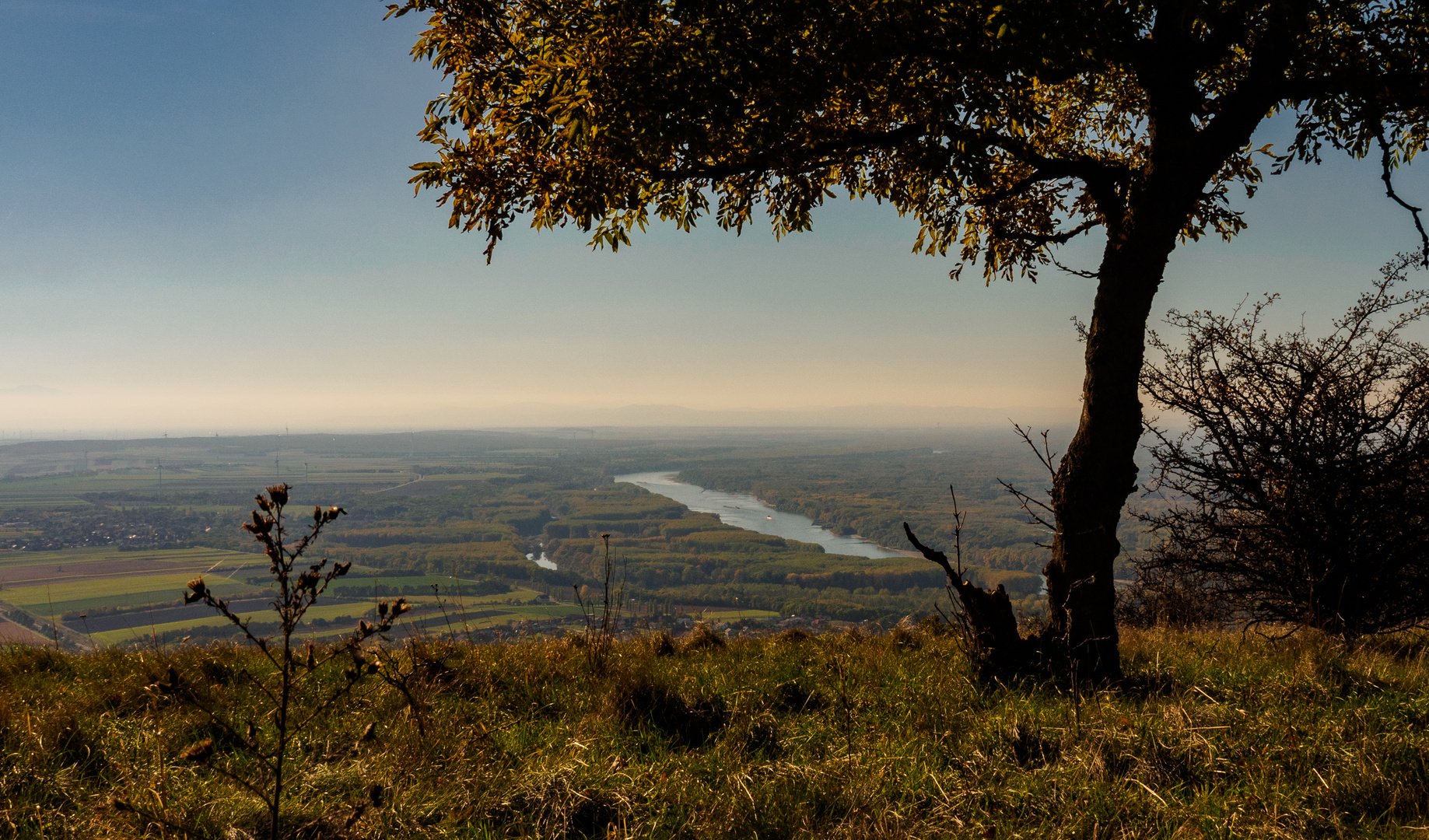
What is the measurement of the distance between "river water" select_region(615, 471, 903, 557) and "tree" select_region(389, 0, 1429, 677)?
57.2 m

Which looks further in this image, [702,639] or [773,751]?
[702,639]

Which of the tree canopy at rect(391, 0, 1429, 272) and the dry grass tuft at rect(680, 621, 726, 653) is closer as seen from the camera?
the tree canopy at rect(391, 0, 1429, 272)

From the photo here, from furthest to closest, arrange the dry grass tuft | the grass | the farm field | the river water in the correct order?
the river water < the farm field < the dry grass tuft < the grass

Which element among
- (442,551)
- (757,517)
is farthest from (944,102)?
(757,517)

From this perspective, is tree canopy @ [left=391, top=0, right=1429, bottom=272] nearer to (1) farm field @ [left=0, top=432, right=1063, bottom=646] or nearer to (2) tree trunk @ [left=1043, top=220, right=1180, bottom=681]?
(2) tree trunk @ [left=1043, top=220, right=1180, bottom=681]

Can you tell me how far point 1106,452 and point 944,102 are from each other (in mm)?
2555

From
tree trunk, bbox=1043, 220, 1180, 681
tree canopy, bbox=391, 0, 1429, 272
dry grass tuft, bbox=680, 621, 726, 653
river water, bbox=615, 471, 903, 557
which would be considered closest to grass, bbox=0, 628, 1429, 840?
tree trunk, bbox=1043, 220, 1180, 681

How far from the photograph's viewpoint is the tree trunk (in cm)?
432

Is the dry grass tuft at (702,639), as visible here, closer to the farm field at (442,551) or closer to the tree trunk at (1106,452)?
the farm field at (442,551)

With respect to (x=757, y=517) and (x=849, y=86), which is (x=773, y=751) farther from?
(x=757, y=517)

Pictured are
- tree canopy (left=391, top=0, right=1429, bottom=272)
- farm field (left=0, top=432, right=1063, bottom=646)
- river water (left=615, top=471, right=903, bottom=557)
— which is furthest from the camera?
river water (left=615, top=471, right=903, bottom=557)

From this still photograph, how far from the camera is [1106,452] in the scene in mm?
4332

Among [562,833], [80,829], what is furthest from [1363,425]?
[80,829]

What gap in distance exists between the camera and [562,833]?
2.28 metres
